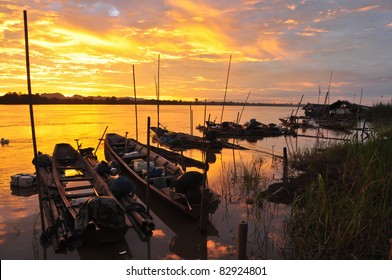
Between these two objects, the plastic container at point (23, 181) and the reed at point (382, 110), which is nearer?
the plastic container at point (23, 181)

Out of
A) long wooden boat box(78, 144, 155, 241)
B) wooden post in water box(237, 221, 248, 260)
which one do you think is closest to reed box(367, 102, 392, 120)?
long wooden boat box(78, 144, 155, 241)

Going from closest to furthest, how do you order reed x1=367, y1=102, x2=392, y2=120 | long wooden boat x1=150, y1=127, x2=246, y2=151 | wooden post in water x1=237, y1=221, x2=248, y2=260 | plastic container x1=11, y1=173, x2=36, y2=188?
wooden post in water x1=237, y1=221, x2=248, y2=260 < plastic container x1=11, y1=173, x2=36, y2=188 < long wooden boat x1=150, y1=127, x2=246, y2=151 < reed x1=367, y1=102, x2=392, y2=120

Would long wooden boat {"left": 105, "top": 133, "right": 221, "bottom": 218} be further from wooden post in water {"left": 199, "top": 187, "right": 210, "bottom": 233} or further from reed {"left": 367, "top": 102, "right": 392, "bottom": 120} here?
reed {"left": 367, "top": 102, "right": 392, "bottom": 120}

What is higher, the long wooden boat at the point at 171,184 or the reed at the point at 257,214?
the long wooden boat at the point at 171,184

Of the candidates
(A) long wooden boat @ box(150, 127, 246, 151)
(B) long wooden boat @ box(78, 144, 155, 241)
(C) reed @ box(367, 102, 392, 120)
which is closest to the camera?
(B) long wooden boat @ box(78, 144, 155, 241)

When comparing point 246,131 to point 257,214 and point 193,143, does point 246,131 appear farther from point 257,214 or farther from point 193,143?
point 257,214

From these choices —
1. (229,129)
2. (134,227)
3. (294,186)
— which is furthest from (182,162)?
(229,129)

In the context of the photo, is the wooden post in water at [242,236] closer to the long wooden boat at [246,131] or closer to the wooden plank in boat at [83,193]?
the wooden plank in boat at [83,193]

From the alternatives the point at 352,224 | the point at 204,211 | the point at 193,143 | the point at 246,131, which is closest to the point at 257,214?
the point at 204,211

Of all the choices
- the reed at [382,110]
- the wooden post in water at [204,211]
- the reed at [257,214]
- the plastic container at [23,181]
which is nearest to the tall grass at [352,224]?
the reed at [257,214]

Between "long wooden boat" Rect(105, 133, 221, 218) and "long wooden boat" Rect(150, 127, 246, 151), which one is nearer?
"long wooden boat" Rect(105, 133, 221, 218)

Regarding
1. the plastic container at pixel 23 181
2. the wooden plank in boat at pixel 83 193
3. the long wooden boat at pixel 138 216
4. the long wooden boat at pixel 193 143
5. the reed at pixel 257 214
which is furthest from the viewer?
the long wooden boat at pixel 193 143

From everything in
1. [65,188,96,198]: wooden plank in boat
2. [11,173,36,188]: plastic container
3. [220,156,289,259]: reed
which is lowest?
[220,156,289,259]: reed
